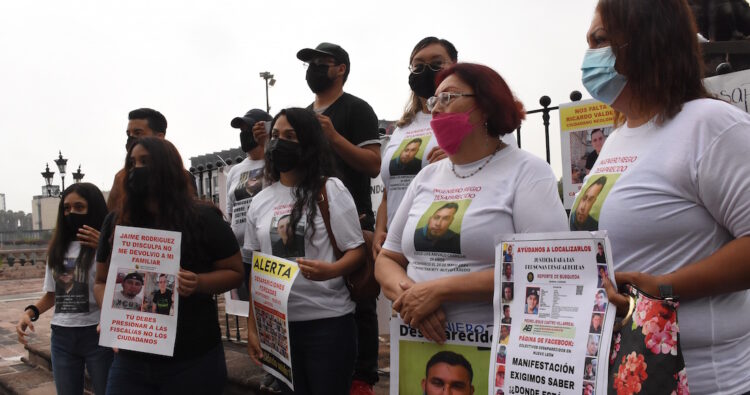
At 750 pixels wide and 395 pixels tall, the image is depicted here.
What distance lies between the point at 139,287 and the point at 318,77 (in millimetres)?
1596

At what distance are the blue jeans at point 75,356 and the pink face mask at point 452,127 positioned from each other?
278 cm

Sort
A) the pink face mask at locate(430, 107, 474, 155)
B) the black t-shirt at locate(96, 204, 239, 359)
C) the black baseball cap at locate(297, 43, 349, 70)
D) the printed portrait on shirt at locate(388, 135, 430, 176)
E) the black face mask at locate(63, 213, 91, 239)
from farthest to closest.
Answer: the black face mask at locate(63, 213, 91, 239) → the black baseball cap at locate(297, 43, 349, 70) → the printed portrait on shirt at locate(388, 135, 430, 176) → the black t-shirt at locate(96, 204, 239, 359) → the pink face mask at locate(430, 107, 474, 155)

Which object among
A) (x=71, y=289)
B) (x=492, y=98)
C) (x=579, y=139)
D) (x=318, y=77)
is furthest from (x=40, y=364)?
(x=492, y=98)

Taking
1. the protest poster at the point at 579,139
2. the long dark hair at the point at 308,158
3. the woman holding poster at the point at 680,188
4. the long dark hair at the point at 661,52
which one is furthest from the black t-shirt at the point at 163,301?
the protest poster at the point at 579,139

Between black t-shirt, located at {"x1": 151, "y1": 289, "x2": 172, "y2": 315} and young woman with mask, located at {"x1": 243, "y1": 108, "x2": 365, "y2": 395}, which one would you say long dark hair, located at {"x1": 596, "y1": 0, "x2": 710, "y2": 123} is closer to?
young woman with mask, located at {"x1": 243, "y1": 108, "x2": 365, "y2": 395}

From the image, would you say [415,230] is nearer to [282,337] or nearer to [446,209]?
[446,209]

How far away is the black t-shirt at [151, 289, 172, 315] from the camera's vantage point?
2715 mm

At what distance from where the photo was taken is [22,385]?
6.05 meters

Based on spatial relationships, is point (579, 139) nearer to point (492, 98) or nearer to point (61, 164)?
point (492, 98)

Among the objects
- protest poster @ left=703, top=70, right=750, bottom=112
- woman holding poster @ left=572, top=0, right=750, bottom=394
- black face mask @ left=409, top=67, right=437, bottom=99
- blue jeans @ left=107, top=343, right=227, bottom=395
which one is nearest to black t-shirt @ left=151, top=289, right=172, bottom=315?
blue jeans @ left=107, top=343, right=227, bottom=395

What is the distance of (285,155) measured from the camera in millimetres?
2922

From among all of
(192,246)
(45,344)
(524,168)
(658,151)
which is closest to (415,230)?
(524,168)

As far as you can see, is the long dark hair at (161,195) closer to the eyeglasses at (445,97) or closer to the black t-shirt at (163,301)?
the black t-shirt at (163,301)

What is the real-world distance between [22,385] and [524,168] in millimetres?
6076
